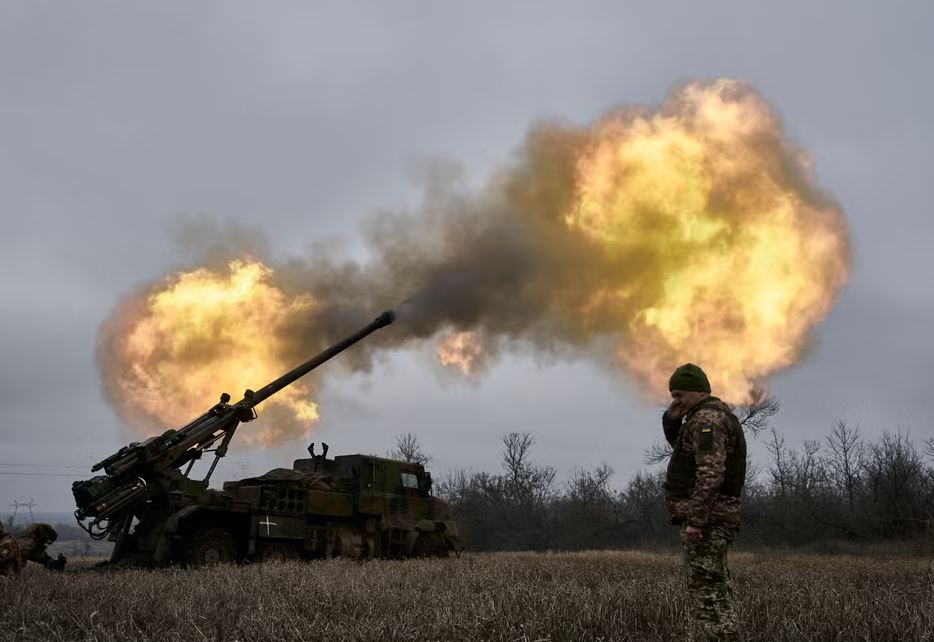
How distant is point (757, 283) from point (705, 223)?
1.56 meters

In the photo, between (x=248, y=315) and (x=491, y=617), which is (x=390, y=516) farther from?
(x=491, y=617)

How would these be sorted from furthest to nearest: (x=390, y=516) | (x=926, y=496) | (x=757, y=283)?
1. (x=926, y=496)
2. (x=390, y=516)
3. (x=757, y=283)

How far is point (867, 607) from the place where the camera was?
5867 millimetres

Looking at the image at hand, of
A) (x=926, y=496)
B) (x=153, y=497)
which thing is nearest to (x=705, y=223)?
(x=153, y=497)

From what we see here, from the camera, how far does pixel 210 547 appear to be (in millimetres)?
13391

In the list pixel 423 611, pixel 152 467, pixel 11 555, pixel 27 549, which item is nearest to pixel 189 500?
pixel 152 467

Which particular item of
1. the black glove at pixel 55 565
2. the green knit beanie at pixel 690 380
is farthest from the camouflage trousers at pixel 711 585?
the black glove at pixel 55 565

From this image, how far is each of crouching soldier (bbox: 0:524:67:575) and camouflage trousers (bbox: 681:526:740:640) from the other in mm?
9014

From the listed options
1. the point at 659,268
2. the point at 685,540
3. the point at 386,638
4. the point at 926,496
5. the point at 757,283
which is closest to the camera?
the point at 386,638

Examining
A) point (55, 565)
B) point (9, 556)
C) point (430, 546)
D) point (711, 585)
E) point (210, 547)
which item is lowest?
point (55, 565)

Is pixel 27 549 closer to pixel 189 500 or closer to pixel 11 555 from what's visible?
pixel 11 555

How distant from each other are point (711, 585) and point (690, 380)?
1.50 meters

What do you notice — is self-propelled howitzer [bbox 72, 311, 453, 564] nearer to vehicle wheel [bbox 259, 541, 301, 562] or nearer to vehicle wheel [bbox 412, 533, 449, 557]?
vehicle wheel [bbox 259, 541, 301, 562]

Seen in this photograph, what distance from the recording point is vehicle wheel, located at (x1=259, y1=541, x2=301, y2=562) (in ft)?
46.2
